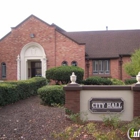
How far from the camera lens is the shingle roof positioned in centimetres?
2495

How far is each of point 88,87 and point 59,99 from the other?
126 inches

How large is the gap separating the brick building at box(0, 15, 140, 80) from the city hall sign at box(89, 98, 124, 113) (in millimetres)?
15457

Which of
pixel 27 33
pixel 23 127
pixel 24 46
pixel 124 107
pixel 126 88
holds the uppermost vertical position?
pixel 27 33

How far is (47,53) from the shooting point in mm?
23188

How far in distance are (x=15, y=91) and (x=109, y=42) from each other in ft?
62.1

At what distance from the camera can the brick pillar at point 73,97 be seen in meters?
6.94

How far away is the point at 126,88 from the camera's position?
6871 millimetres

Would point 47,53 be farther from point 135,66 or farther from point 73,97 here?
point 73,97

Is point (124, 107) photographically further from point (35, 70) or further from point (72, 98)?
point (35, 70)

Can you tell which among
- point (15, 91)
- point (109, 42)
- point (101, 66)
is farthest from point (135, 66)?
point (15, 91)

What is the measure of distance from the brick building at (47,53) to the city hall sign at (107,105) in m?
15.5

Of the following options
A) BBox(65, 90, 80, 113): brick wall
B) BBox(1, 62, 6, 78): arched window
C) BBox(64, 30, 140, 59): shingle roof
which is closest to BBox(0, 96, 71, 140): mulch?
BBox(65, 90, 80, 113): brick wall

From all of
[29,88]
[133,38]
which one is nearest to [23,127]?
[29,88]

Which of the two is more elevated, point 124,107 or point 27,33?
point 27,33
